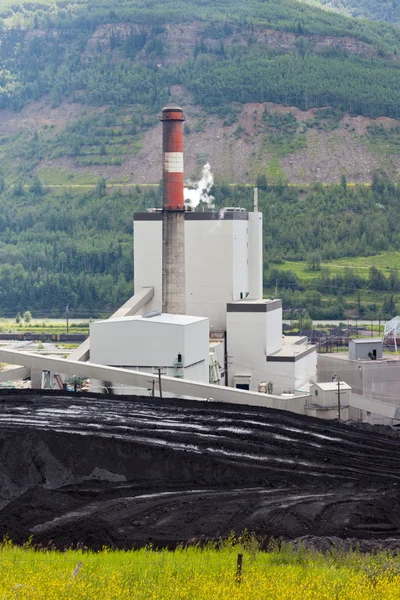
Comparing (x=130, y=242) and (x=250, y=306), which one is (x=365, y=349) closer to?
(x=250, y=306)

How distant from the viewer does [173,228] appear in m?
58.7

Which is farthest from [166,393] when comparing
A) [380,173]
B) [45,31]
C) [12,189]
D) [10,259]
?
[45,31]

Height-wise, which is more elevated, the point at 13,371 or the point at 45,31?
the point at 45,31

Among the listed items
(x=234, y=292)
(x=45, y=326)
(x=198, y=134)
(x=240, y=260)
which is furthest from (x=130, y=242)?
(x=234, y=292)

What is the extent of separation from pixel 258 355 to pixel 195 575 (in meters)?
36.8

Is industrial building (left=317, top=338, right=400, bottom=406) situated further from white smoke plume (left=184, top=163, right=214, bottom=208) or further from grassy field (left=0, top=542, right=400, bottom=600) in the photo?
grassy field (left=0, top=542, right=400, bottom=600)

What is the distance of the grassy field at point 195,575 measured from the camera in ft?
64.8

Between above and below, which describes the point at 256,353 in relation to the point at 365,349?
below

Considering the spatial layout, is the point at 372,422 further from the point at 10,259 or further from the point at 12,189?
the point at 12,189

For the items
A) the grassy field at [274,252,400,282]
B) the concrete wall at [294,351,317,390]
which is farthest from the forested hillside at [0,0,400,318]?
the concrete wall at [294,351,317,390]

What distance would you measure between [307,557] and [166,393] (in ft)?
77.3

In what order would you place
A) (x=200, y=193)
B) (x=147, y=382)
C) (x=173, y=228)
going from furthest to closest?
(x=200, y=193), (x=173, y=228), (x=147, y=382)

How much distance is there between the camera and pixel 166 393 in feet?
154

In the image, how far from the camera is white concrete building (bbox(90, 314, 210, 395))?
49.5 meters
